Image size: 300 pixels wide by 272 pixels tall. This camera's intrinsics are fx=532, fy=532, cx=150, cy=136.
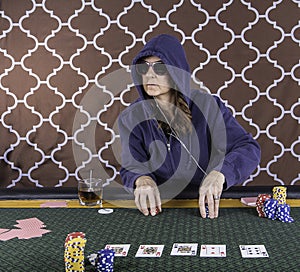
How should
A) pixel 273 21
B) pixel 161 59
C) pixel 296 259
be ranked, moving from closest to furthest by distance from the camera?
pixel 296 259 → pixel 161 59 → pixel 273 21

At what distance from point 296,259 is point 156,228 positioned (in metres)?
0.51

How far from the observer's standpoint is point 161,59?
7.74 ft

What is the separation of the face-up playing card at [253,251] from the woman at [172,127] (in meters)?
0.76

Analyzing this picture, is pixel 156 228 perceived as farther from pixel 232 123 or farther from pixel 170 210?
pixel 232 123

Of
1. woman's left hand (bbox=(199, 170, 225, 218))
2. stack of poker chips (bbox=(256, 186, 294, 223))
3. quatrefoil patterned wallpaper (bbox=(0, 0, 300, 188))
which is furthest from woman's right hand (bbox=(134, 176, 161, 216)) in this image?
quatrefoil patterned wallpaper (bbox=(0, 0, 300, 188))

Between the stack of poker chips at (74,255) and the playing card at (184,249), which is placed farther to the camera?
the playing card at (184,249)

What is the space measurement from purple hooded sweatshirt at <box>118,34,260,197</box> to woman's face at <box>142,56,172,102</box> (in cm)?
3

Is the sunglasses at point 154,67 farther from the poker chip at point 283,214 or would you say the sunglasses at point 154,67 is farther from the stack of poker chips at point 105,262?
the stack of poker chips at point 105,262

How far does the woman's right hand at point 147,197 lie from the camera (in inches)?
78.5

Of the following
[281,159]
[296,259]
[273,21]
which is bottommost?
[281,159]

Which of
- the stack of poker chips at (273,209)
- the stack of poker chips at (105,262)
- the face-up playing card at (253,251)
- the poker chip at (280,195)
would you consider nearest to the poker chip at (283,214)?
the stack of poker chips at (273,209)

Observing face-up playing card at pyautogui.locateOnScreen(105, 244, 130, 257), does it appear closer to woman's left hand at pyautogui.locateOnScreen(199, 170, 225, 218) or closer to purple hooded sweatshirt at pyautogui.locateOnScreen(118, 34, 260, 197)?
woman's left hand at pyautogui.locateOnScreen(199, 170, 225, 218)

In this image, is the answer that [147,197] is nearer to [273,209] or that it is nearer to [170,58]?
[273,209]

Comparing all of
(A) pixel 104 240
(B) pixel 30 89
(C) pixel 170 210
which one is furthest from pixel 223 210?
(B) pixel 30 89
